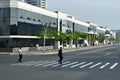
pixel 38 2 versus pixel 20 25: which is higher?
pixel 38 2

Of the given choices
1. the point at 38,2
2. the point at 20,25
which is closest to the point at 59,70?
the point at 20,25

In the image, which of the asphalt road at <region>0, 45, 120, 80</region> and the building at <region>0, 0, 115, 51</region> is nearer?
the asphalt road at <region>0, 45, 120, 80</region>

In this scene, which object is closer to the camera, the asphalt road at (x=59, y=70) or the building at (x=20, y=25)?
the asphalt road at (x=59, y=70)

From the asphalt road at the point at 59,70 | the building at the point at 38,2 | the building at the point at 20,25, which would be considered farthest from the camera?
the building at the point at 38,2

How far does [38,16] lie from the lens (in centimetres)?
7656

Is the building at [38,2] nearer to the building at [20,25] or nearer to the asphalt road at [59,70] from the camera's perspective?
the building at [20,25]

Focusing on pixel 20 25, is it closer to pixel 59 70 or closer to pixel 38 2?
pixel 59 70

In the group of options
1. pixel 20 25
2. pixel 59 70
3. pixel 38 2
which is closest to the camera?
pixel 59 70

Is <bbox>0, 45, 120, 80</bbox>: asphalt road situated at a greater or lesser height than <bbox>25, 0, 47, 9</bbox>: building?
lesser

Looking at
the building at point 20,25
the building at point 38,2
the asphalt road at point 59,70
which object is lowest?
the asphalt road at point 59,70

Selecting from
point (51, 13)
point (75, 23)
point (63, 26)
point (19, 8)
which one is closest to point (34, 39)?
point (19, 8)

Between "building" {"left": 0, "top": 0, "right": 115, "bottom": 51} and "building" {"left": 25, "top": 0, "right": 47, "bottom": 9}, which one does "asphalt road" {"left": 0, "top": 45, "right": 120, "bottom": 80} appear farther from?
"building" {"left": 25, "top": 0, "right": 47, "bottom": 9}

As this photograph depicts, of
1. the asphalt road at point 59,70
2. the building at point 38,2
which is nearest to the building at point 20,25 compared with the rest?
the asphalt road at point 59,70

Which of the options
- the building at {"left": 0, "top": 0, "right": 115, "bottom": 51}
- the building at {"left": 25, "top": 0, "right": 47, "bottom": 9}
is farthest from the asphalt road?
the building at {"left": 25, "top": 0, "right": 47, "bottom": 9}
